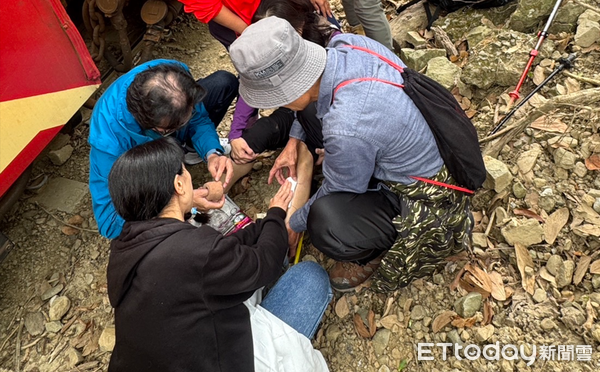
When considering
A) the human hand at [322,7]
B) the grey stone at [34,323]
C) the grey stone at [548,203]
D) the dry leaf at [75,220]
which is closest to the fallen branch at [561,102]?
the grey stone at [548,203]

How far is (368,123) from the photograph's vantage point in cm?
170

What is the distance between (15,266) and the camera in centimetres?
302

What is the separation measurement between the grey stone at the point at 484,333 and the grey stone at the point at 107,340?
6.96 feet

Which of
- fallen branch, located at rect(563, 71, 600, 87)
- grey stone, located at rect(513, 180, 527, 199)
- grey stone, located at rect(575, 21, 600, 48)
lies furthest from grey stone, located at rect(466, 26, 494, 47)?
grey stone, located at rect(513, 180, 527, 199)

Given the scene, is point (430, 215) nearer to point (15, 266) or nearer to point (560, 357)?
point (560, 357)

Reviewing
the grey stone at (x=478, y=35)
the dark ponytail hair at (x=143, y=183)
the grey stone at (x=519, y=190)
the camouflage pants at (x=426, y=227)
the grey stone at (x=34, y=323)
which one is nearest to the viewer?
the dark ponytail hair at (x=143, y=183)

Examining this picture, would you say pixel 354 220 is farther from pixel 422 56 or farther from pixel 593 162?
pixel 422 56

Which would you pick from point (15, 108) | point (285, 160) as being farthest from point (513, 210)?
point (15, 108)

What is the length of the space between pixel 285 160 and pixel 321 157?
258 mm

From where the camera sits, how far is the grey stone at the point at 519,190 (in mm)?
2402

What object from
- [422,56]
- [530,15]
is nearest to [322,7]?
[422,56]

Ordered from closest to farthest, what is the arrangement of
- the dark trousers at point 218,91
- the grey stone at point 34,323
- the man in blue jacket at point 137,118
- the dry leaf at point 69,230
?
the man in blue jacket at point 137,118
the grey stone at point 34,323
the dark trousers at point 218,91
the dry leaf at point 69,230

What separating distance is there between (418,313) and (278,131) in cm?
141

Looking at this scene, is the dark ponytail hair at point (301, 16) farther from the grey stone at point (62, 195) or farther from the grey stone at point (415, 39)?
the grey stone at point (62, 195)
